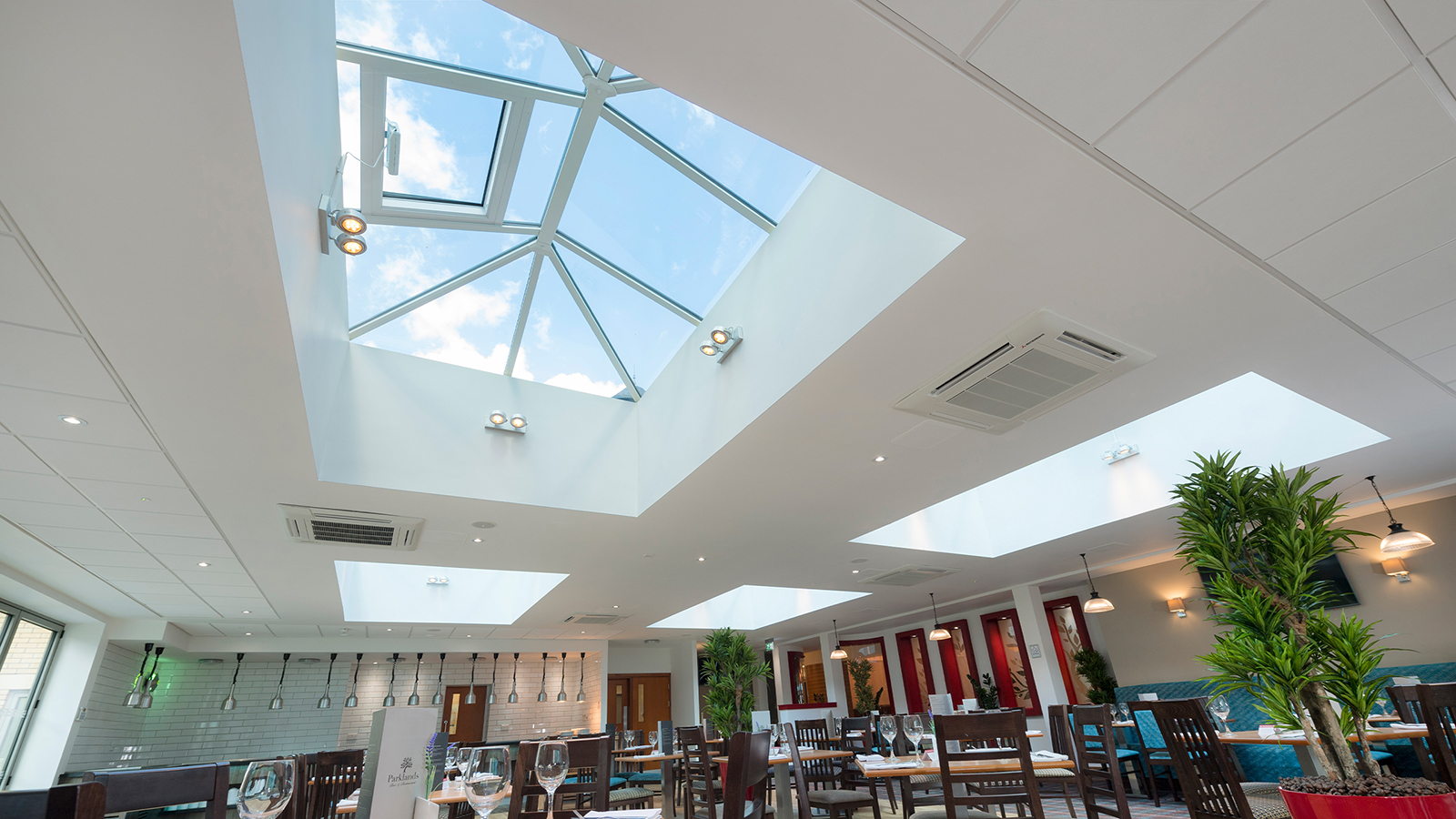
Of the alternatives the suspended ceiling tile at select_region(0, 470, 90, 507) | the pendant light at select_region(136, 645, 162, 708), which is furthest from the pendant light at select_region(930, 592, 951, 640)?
the pendant light at select_region(136, 645, 162, 708)

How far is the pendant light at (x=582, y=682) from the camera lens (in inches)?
537

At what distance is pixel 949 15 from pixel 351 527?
5.48 m

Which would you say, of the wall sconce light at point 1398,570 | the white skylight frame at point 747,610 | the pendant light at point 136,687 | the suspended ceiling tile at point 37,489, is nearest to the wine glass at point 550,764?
the suspended ceiling tile at point 37,489

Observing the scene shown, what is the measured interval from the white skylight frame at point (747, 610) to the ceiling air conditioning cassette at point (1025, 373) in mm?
8134

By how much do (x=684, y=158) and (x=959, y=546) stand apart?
19.3 feet

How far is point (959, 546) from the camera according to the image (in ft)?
25.1

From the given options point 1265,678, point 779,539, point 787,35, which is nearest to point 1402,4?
point 787,35

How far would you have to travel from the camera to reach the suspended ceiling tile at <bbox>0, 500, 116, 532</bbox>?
4666 millimetres

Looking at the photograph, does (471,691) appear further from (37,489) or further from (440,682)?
(37,489)

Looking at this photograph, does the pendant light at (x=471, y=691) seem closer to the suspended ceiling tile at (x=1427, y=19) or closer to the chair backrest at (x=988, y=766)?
the chair backrest at (x=988, y=766)

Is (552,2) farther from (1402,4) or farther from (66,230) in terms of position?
(1402,4)

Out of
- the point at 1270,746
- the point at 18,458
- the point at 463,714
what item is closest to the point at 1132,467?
the point at 1270,746

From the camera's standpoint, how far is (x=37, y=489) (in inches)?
172

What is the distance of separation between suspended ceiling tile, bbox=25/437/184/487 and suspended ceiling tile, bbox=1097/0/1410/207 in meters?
5.36
